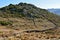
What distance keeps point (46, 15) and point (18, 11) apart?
34.9ft

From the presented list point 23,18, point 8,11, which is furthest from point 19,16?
point 8,11

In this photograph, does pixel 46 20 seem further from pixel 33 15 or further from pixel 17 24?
pixel 17 24

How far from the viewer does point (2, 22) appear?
55.6 m

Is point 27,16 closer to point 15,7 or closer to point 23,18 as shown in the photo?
point 23,18

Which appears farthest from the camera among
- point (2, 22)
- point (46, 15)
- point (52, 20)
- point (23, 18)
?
point (46, 15)

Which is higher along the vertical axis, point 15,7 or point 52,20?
point 15,7

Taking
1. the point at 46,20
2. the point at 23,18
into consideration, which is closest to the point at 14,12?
the point at 23,18

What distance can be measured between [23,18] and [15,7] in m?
10.2

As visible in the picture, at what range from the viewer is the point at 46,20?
6744 cm

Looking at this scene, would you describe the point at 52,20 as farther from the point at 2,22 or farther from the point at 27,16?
the point at 2,22

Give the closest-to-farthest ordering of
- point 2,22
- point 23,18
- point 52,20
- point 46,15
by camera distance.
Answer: point 2,22
point 23,18
point 52,20
point 46,15

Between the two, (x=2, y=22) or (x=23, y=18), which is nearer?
(x=2, y=22)

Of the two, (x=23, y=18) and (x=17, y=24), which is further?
(x=23, y=18)

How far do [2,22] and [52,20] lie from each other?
20.8 metres
